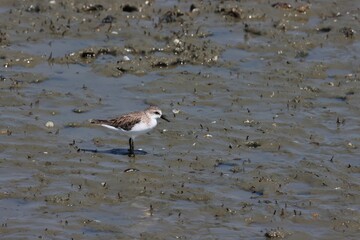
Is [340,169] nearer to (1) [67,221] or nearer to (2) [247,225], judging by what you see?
(2) [247,225]

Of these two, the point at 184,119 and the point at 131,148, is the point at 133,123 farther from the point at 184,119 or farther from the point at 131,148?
the point at 184,119

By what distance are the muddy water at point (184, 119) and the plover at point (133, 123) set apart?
1.50 ft

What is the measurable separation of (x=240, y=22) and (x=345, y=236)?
35.1 feet

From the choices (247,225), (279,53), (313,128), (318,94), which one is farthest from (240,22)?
(247,225)

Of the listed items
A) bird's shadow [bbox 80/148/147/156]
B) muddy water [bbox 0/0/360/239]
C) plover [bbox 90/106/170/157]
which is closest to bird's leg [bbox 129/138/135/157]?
plover [bbox 90/106/170/157]

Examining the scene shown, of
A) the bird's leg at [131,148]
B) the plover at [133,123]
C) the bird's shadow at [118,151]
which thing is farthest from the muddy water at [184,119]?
the plover at [133,123]

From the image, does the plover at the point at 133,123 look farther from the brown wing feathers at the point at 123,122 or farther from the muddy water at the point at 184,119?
the muddy water at the point at 184,119

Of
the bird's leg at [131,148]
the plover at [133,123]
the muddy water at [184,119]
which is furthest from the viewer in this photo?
the plover at [133,123]

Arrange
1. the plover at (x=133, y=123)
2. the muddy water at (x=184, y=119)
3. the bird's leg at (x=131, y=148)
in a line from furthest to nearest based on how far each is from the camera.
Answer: the plover at (x=133, y=123)
the bird's leg at (x=131, y=148)
the muddy water at (x=184, y=119)

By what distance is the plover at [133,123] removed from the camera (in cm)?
1864

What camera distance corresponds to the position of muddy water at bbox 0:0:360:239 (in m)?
16.2

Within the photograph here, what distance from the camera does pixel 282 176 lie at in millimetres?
17844

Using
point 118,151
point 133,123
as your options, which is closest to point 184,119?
point 133,123

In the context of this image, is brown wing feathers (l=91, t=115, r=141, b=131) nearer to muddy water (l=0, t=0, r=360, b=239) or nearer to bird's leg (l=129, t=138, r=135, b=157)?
bird's leg (l=129, t=138, r=135, b=157)
